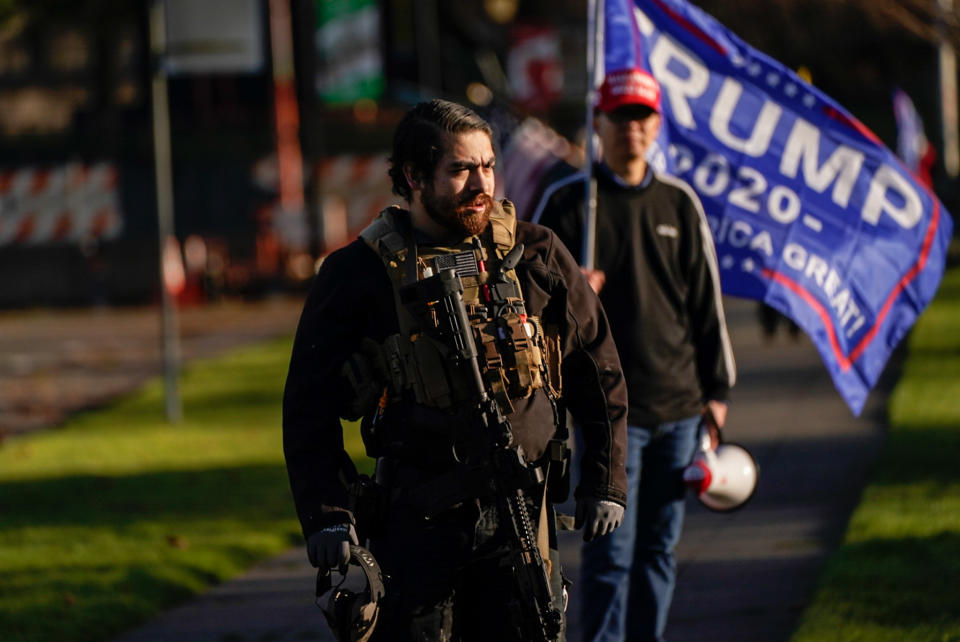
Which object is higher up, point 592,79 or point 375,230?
point 592,79

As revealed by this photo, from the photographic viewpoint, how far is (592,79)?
20.0 ft

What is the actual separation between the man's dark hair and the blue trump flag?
2.38m

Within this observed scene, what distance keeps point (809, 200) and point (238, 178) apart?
89.2 feet

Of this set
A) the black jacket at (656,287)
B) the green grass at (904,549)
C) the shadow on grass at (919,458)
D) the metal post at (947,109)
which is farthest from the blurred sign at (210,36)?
the metal post at (947,109)

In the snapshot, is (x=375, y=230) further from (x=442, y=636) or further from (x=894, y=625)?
(x=894, y=625)

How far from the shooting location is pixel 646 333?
214 inches

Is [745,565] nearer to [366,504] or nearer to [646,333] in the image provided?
[646,333]

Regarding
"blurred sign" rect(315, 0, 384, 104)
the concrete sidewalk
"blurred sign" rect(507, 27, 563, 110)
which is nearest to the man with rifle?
the concrete sidewalk

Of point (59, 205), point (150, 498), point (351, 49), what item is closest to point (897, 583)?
point (150, 498)

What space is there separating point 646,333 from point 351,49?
21505mm

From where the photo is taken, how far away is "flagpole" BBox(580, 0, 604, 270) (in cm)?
545

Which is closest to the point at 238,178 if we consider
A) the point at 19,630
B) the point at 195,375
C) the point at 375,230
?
the point at 195,375

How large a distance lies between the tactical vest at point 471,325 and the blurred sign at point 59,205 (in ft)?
80.6

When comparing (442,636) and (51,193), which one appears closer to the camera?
(442,636)
